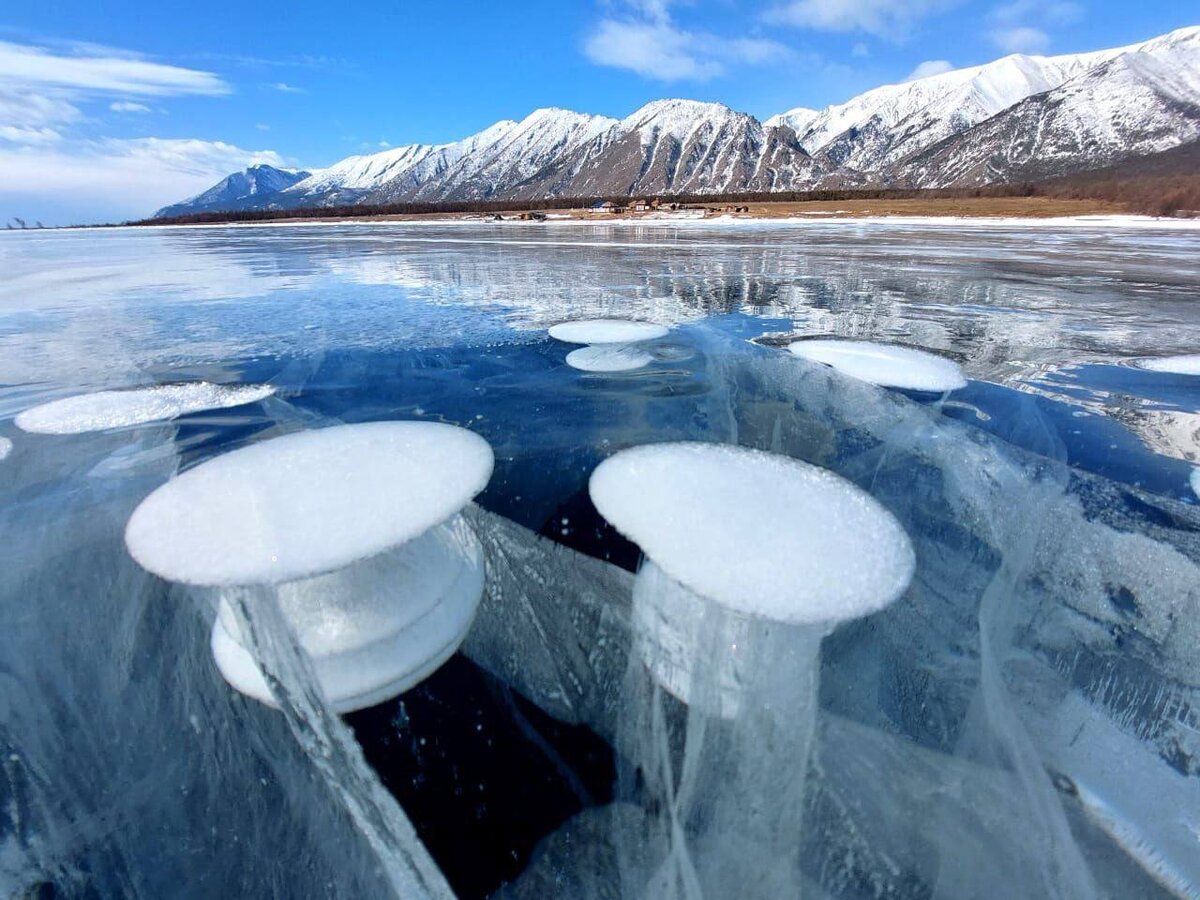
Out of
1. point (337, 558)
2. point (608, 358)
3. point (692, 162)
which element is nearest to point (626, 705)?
point (337, 558)

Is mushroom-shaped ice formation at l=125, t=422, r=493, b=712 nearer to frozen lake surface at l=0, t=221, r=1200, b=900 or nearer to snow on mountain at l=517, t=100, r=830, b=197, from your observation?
frozen lake surface at l=0, t=221, r=1200, b=900

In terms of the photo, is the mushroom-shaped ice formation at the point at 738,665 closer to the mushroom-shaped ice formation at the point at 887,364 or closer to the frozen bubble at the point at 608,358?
the mushroom-shaped ice formation at the point at 887,364

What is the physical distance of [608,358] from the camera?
3154 mm

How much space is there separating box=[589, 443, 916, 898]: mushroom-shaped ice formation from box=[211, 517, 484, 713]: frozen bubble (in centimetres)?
48

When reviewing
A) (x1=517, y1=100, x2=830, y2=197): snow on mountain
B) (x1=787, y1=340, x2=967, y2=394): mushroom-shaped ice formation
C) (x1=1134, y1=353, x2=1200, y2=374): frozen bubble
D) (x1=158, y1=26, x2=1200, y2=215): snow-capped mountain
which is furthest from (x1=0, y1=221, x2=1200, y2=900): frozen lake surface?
(x1=517, y1=100, x2=830, y2=197): snow on mountain

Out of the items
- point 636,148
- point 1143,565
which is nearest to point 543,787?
point 1143,565

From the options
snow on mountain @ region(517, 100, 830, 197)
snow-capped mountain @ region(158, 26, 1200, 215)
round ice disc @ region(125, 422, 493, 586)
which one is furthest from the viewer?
snow on mountain @ region(517, 100, 830, 197)

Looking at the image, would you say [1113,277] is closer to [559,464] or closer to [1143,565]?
[1143,565]

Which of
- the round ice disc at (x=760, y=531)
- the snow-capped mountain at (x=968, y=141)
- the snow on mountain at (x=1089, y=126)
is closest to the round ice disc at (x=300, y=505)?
the round ice disc at (x=760, y=531)

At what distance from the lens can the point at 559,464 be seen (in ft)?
6.37

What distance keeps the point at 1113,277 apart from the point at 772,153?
643 feet

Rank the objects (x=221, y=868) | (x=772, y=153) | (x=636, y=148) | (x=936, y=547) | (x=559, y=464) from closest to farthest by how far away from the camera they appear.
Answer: (x=221, y=868), (x=936, y=547), (x=559, y=464), (x=772, y=153), (x=636, y=148)

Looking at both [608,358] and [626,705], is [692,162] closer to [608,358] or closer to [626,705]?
[608,358]

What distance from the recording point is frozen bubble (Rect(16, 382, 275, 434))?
2229 mm
